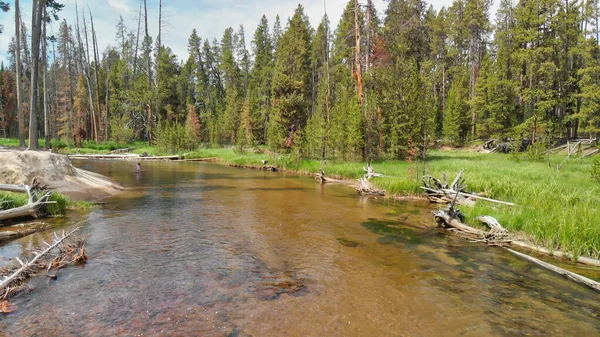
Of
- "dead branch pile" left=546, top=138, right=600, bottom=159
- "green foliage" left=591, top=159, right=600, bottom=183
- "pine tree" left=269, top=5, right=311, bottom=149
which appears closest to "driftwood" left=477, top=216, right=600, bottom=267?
"green foliage" left=591, top=159, right=600, bottom=183

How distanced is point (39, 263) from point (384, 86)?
2614cm

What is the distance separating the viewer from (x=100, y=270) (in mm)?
7363

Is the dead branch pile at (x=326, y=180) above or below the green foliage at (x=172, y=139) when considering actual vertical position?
below

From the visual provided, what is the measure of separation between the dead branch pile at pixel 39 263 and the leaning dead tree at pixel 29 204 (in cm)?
225

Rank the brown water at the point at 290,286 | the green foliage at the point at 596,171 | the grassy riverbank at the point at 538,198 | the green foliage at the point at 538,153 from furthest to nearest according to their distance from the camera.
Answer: the green foliage at the point at 538,153, the green foliage at the point at 596,171, the grassy riverbank at the point at 538,198, the brown water at the point at 290,286

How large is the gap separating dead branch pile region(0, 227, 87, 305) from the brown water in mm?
256

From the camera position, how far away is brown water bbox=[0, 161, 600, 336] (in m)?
5.43

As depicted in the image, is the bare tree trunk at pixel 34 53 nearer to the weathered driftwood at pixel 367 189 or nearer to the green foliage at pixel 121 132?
the weathered driftwood at pixel 367 189

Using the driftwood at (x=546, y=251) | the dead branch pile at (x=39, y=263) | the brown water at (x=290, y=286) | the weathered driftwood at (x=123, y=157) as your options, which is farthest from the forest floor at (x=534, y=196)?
the weathered driftwood at (x=123, y=157)

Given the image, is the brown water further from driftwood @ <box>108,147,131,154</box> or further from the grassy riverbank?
driftwood @ <box>108,147,131,154</box>

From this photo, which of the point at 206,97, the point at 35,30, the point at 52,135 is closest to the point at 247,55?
the point at 206,97

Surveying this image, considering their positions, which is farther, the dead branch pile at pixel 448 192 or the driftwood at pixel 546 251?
the dead branch pile at pixel 448 192

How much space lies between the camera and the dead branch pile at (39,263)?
6008 mm

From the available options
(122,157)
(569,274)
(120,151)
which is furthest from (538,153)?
(120,151)
